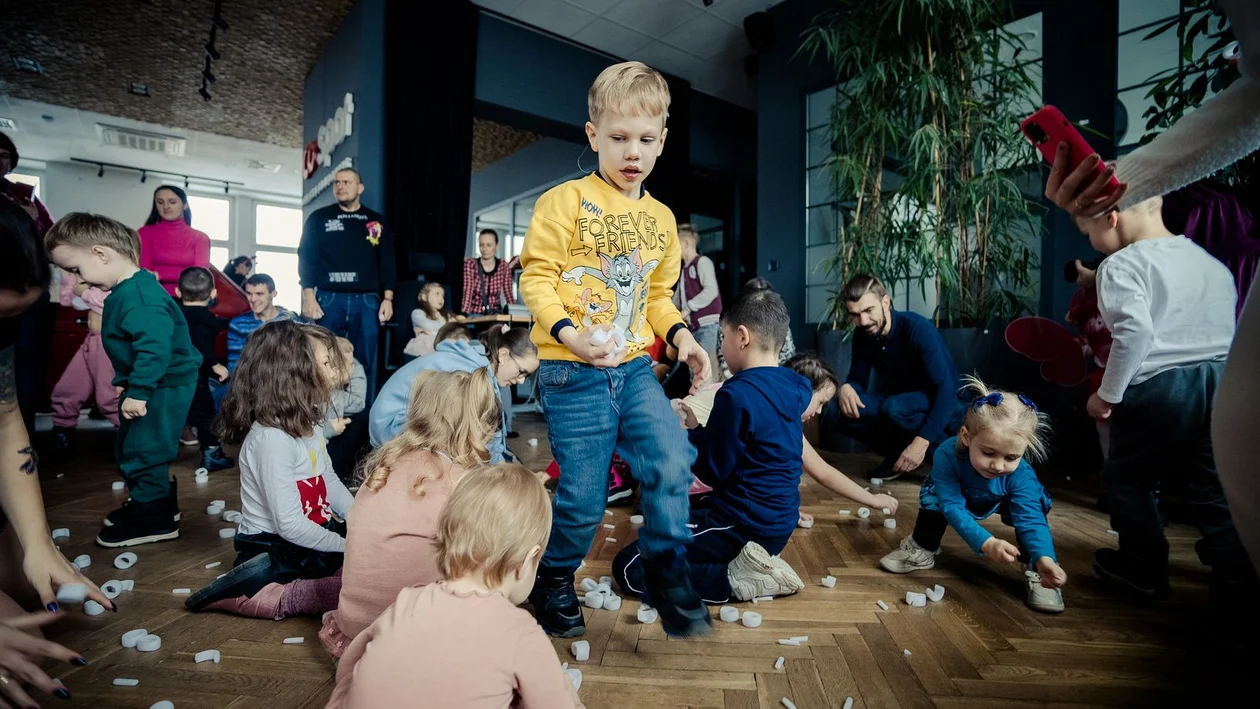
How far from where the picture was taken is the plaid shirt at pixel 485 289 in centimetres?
544

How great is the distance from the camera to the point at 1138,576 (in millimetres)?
1655

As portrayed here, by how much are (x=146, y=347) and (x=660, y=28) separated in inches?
188

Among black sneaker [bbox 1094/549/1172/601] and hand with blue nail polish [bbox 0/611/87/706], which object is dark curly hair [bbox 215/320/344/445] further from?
black sneaker [bbox 1094/549/1172/601]

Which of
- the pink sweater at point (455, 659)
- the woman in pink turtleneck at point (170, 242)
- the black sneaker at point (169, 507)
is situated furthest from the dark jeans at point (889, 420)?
the woman in pink turtleneck at point (170, 242)

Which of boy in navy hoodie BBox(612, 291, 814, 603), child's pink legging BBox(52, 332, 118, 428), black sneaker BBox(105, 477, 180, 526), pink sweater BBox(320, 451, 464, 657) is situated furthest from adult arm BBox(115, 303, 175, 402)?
child's pink legging BBox(52, 332, 118, 428)

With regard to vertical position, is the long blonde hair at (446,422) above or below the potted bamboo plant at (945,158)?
below

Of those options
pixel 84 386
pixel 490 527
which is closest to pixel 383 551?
pixel 490 527

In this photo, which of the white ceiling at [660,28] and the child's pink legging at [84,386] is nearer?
the child's pink legging at [84,386]

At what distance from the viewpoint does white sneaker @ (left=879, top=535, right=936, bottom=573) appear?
1.85 metres

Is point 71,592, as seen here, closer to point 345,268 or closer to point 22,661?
point 22,661

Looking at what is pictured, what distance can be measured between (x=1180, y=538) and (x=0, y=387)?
327cm

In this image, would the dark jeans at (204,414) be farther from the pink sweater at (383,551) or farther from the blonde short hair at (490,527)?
the blonde short hair at (490,527)

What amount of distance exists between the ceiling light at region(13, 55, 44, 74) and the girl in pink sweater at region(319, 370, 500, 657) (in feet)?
26.0

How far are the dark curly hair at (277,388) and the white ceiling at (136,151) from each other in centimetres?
886
